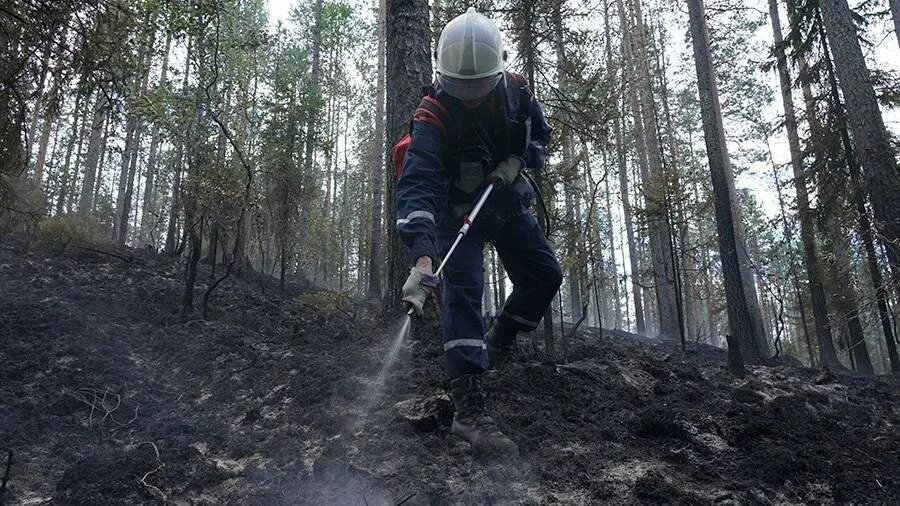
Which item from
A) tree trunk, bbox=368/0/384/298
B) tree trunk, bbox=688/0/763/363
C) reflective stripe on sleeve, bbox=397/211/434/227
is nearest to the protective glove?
reflective stripe on sleeve, bbox=397/211/434/227

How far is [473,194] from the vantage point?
10.6 feet

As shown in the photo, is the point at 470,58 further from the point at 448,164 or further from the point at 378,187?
the point at 378,187

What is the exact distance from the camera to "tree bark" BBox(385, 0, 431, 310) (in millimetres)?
4867

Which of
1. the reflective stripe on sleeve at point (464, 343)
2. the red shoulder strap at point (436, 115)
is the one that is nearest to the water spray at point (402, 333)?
the reflective stripe on sleeve at point (464, 343)

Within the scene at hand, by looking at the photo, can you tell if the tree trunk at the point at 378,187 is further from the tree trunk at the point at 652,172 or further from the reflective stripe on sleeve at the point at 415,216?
the reflective stripe on sleeve at the point at 415,216

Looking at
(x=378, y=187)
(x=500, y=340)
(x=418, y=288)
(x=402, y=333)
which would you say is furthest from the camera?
(x=378, y=187)

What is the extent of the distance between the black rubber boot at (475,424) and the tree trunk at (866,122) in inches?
248

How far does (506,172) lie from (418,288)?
105 centimetres

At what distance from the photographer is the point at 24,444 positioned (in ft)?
10.1

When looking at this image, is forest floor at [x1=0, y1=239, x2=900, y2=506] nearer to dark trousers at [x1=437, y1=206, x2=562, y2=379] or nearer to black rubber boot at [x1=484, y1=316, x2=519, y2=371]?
black rubber boot at [x1=484, y1=316, x2=519, y2=371]

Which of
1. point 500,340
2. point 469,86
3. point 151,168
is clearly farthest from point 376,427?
point 151,168

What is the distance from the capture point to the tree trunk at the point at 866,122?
6.95 metres

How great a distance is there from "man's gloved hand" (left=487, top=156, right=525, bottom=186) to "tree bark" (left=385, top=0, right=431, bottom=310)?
1790mm

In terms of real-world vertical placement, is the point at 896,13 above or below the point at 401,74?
above
